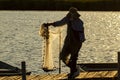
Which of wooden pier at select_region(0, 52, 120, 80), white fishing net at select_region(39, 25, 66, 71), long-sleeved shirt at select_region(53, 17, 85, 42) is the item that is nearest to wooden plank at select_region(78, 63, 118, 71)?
wooden pier at select_region(0, 52, 120, 80)

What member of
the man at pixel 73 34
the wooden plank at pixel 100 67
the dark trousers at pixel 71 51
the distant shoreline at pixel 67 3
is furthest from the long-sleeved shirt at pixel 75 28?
the distant shoreline at pixel 67 3

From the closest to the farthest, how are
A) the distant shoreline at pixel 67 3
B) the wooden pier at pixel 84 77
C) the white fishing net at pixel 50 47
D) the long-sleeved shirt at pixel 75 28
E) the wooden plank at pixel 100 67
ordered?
the long-sleeved shirt at pixel 75 28 → the wooden pier at pixel 84 77 → the white fishing net at pixel 50 47 → the wooden plank at pixel 100 67 → the distant shoreline at pixel 67 3

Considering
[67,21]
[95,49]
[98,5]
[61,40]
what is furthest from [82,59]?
[98,5]

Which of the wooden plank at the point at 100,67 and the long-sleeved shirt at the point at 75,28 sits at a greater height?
the long-sleeved shirt at the point at 75,28

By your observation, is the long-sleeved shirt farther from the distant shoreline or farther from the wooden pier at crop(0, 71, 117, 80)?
the distant shoreline

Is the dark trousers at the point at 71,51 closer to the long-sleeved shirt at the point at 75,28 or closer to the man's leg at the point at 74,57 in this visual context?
the man's leg at the point at 74,57

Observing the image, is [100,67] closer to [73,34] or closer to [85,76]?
[85,76]

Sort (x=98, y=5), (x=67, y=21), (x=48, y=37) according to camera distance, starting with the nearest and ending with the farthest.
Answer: (x=67, y=21)
(x=48, y=37)
(x=98, y=5)

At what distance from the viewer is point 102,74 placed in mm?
17578

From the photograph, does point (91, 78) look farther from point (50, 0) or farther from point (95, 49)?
point (50, 0)

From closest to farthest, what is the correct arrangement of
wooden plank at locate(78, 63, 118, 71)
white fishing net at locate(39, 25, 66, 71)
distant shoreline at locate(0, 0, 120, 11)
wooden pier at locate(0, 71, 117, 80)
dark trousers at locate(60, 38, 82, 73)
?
1. dark trousers at locate(60, 38, 82, 73)
2. wooden pier at locate(0, 71, 117, 80)
3. white fishing net at locate(39, 25, 66, 71)
4. wooden plank at locate(78, 63, 118, 71)
5. distant shoreline at locate(0, 0, 120, 11)

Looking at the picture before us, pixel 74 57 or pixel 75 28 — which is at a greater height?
pixel 75 28

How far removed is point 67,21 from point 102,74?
3.29 m

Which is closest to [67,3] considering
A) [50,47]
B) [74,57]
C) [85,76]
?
[50,47]
